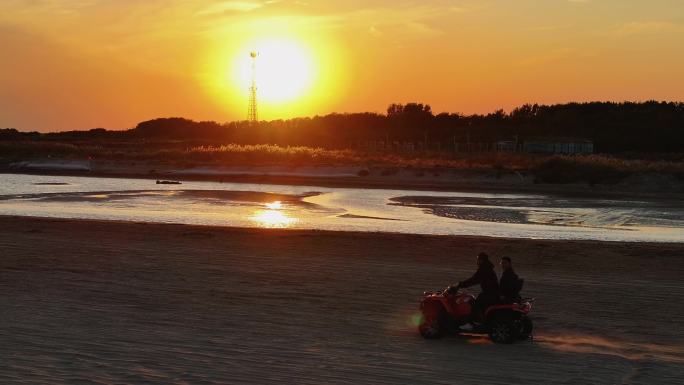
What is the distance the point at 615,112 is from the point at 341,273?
362ft

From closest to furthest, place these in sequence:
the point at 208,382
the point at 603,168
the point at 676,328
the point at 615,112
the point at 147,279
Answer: the point at 208,382, the point at 676,328, the point at 147,279, the point at 603,168, the point at 615,112

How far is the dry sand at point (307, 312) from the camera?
26.0ft

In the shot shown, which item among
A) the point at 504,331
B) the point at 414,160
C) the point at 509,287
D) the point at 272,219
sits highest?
the point at 414,160

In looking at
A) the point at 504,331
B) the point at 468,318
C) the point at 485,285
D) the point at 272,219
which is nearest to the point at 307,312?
the point at 468,318

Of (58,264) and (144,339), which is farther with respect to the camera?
(58,264)

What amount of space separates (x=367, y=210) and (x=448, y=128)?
320 ft

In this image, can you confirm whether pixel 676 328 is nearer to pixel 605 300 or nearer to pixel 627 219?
pixel 605 300

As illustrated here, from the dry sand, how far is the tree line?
264 ft

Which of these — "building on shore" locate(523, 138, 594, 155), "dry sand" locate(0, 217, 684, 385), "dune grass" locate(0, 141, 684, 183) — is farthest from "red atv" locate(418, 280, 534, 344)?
"building on shore" locate(523, 138, 594, 155)

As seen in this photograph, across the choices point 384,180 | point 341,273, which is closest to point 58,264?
point 341,273

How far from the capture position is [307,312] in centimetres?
1085

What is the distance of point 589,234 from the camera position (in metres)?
23.7

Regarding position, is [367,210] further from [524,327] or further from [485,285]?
[524,327]

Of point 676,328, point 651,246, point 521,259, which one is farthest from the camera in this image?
point 651,246
